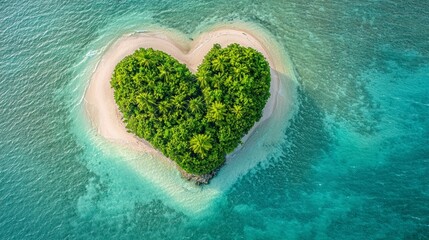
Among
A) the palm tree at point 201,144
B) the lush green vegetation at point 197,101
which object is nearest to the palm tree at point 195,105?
the lush green vegetation at point 197,101

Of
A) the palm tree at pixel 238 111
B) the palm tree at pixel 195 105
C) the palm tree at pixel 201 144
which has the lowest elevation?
the palm tree at pixel 201 144

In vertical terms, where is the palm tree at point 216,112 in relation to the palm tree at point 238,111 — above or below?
below

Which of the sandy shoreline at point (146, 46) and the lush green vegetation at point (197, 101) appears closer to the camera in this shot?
the lush green vegetation at point (197, 101)

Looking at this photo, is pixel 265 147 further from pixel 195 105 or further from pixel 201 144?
pixel 195 105

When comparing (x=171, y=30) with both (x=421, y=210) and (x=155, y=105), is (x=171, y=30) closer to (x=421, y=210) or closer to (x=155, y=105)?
(x=155, y=105)

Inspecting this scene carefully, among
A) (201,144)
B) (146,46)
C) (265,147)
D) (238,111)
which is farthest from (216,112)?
(146,46)

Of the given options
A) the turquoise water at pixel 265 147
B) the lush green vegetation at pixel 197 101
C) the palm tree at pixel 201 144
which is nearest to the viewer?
the palm tree at pixel 201 144

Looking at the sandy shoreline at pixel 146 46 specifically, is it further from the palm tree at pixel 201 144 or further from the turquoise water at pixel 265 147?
the palm tree at pixel 201 144

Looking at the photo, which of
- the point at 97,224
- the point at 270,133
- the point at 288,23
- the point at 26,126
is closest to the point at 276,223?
the point at 270,133
